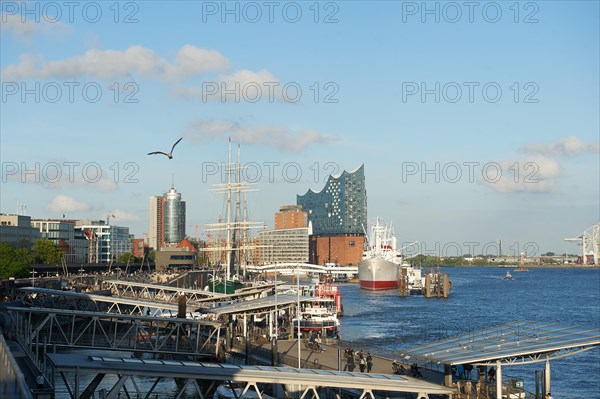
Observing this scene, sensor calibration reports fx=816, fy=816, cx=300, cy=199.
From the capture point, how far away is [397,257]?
184m

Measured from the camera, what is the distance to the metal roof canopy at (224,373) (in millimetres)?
24500

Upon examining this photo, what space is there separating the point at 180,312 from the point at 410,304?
78828 mm

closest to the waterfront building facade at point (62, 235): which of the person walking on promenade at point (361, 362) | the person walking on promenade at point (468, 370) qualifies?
the person walking on promenade at point (361, 362)

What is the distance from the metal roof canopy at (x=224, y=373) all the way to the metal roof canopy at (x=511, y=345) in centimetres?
351

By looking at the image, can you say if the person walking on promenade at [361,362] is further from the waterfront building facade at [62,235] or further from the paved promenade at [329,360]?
the waterfront building facade at [62,235]

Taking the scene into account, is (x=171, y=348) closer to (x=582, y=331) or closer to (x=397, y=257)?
(x=582, y=331)

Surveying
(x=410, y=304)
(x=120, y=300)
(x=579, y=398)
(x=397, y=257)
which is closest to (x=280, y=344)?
(x=120, y=300)

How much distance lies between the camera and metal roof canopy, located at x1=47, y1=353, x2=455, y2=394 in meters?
24.5

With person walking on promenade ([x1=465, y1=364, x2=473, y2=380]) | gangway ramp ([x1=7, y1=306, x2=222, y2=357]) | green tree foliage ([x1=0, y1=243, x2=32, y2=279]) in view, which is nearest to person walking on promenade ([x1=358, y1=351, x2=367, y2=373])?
person walking on promenade ([x1=465, y1=364, x2=473, y2=380])

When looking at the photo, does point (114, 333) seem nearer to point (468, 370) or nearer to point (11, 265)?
point (468, 370)

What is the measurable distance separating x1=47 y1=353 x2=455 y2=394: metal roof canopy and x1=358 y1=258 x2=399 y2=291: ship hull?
5569 inches

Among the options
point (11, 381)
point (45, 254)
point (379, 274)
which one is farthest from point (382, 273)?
point (11, 381)

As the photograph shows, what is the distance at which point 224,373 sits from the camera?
2469cm

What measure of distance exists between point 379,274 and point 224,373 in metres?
144
